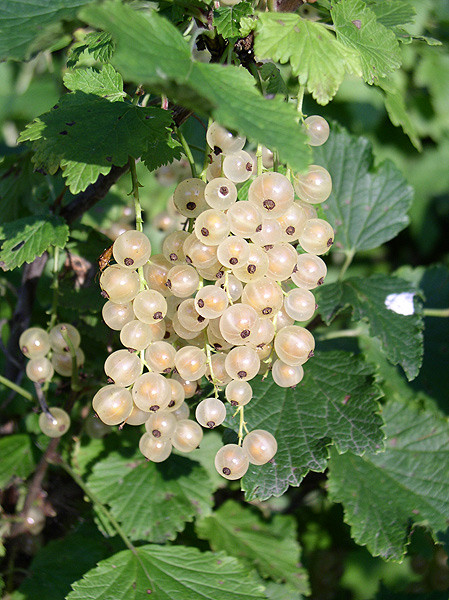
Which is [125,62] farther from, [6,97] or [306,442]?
[6,97]

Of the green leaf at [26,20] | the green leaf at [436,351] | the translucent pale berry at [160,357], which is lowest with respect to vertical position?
the green leaf at [436,351]

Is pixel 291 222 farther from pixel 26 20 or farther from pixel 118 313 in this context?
pixel 26 20

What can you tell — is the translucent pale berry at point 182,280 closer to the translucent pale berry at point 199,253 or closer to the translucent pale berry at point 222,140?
the translucent pale berry at point 199,253

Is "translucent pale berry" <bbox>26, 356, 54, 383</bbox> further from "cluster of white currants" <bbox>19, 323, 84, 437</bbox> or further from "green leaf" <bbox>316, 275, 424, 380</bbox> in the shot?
"green leaf" <bbox>316, 275, 424, 380</bbox>

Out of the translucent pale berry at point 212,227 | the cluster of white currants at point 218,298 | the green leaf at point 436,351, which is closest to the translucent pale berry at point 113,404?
the cluster of white currants at point 218,298

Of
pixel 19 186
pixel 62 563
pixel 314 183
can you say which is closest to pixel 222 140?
pixel 314 183
